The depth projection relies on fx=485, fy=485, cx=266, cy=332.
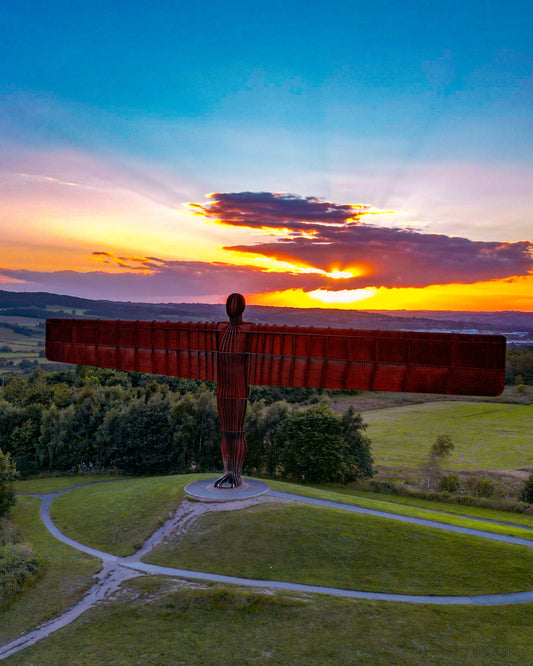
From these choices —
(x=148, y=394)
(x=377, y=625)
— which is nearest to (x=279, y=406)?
(x=148, y=394)

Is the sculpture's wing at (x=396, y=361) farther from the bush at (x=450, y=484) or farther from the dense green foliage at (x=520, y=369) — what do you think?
the dense green foliage at (x=520, y=369)

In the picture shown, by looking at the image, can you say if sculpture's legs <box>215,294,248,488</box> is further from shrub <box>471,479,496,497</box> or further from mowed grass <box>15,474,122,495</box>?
mowed grass <box>15,474,122,495</box>

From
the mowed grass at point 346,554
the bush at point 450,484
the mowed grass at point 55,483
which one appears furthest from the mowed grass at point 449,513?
the mowed grass at point 55,483

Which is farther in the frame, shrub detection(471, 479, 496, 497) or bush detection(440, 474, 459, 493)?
bush detection(440, 474, 459, 493)

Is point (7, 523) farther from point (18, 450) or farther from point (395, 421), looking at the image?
point (395, 421)

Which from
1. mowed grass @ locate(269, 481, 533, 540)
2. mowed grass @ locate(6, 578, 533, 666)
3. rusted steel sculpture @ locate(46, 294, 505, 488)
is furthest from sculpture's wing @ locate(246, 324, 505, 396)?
mowed grass @ locate(269, 481, 533, 540)

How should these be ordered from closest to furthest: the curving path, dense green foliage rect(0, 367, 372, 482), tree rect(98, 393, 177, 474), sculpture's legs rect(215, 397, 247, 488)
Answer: the curving path
sculpture's legs rect(215, 397, 247, 488)
dense green foliage rect(0, 367, 372, 482)
tree rect(98, 393, 177, 474)
